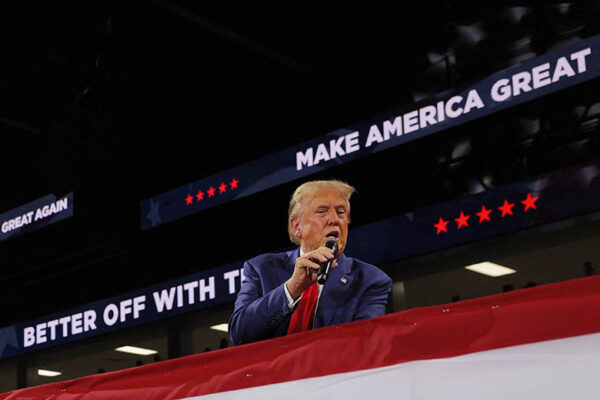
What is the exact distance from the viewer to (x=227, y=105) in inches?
250

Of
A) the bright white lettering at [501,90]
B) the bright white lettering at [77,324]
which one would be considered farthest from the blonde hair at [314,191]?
the bright white lettering at [77,324]

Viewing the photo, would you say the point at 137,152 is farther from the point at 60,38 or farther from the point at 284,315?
the point at 284,315

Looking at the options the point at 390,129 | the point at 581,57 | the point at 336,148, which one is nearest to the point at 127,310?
the point at 336,148

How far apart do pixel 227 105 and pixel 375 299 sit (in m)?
2.88

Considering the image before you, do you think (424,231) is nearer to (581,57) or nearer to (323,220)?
(323,220)

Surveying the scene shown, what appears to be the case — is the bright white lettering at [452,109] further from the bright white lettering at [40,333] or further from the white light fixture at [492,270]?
the bright white lettering at [40,333]

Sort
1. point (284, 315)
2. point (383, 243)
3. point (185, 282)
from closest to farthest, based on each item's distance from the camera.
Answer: point (284, 315) < point (383, 243) < point (185, 282)

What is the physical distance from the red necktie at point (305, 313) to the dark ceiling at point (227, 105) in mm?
1030

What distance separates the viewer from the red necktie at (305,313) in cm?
389

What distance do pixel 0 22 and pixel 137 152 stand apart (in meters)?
1.60

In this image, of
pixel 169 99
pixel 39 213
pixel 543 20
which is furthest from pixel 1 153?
pixel 543 20

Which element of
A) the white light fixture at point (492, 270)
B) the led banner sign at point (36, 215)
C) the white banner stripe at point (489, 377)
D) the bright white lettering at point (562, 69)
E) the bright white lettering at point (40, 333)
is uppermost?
the led banner sign at point (36, 215)

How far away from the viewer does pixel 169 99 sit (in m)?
6.35

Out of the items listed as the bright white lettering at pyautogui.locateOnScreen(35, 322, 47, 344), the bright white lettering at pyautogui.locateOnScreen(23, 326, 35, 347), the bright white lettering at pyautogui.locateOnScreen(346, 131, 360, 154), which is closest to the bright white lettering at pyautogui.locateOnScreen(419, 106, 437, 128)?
the bright white lettering at pyautogui.locateOnScreen(346, 131, 360, 154)
